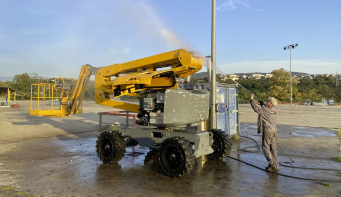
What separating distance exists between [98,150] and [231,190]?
4231 mm

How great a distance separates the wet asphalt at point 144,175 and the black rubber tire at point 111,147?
22 centimetres

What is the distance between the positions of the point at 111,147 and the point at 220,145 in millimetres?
3399

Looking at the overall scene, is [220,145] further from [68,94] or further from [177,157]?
[68,94]

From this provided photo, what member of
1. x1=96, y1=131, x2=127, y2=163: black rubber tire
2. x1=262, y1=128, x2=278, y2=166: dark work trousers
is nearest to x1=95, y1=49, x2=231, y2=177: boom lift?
x1=96, y1=131, x2=127, y2=163: black rubber tire

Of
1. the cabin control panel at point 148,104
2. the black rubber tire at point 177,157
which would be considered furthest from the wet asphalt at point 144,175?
the cabin control panel at point 148,104

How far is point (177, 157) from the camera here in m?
5.95

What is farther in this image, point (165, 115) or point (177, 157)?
point (165, 115)

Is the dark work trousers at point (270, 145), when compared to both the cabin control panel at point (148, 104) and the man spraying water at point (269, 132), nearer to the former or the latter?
the man spraying water at point (269, 132)

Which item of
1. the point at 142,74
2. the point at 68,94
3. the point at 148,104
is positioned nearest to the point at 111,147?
the point at 148,104

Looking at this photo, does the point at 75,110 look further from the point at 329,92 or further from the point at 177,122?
the point at 329,92

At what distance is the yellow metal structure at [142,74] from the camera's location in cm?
656

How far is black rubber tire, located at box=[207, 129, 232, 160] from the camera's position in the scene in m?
7.31

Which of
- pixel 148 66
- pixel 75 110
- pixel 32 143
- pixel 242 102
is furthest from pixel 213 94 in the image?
pixel 242 102

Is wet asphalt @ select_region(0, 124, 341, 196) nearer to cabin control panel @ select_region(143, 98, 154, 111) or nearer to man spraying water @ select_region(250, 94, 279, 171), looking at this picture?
man spraying water @ select_region(250, 94, 279, 171)
